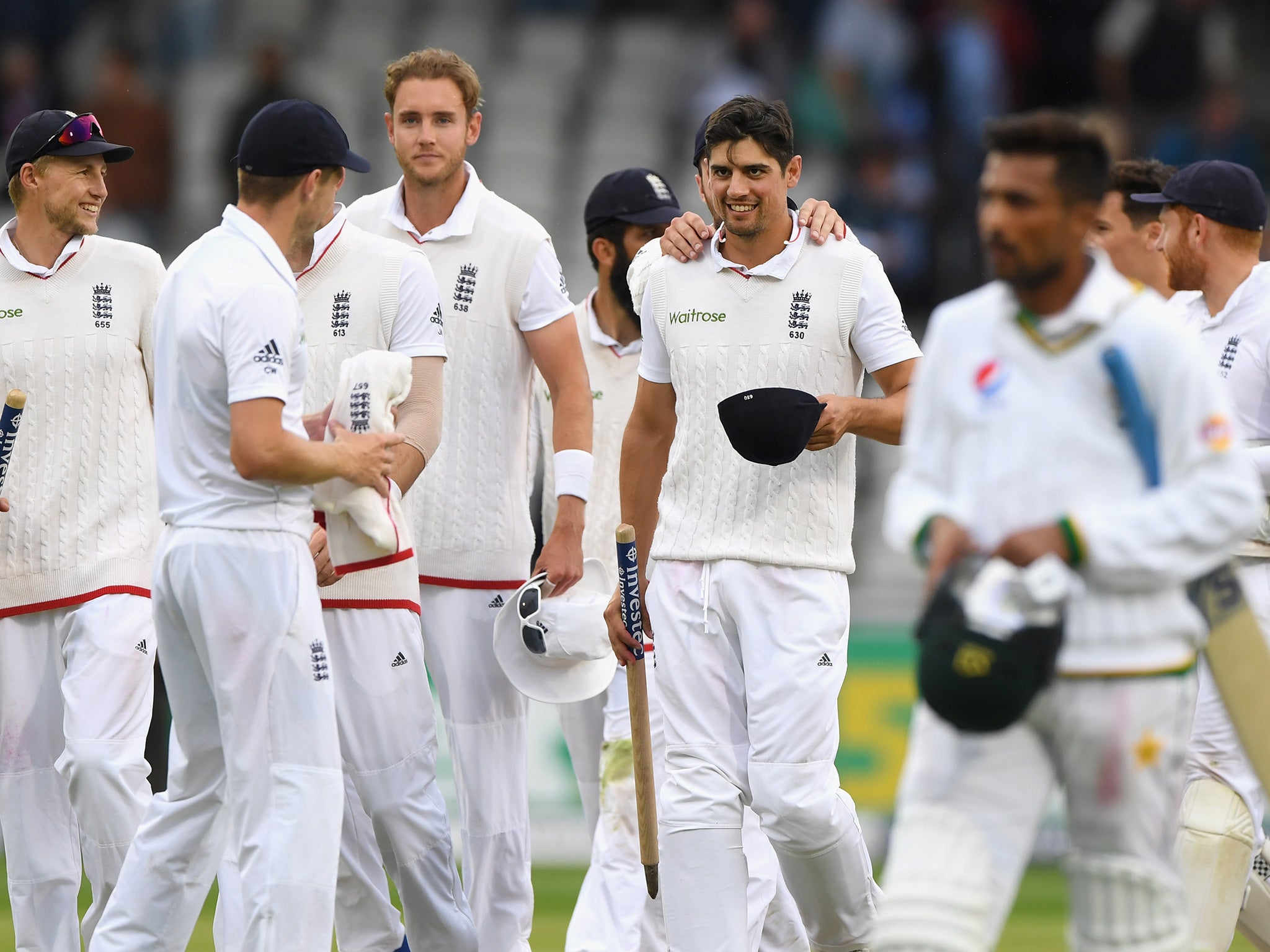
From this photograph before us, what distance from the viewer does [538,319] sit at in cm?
636

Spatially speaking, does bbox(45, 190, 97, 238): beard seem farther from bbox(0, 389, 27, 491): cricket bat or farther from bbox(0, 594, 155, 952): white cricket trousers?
bbox(0, 594, 155, 952): white cricket trousers

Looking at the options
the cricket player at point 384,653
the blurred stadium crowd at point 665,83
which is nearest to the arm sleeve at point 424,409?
the cricket player at point 384,653

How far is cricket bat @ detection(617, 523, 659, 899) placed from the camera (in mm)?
5879

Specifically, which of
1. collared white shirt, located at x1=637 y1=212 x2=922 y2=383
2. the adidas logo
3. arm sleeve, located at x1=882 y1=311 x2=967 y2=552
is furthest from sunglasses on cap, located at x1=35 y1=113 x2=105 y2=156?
arm sleeve, located at x1=882 y1=311 x2=967 y2=552

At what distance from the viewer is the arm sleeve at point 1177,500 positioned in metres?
3.68

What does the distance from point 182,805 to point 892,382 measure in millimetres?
2409

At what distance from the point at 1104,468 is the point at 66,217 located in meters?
3.80

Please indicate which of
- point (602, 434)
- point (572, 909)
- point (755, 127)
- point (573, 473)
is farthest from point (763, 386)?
point (572, 909)

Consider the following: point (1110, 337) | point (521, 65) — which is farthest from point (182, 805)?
point (521, 65)

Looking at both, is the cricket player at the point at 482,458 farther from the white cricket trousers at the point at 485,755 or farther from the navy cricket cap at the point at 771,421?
the navy cricket cap at the point at 771,421

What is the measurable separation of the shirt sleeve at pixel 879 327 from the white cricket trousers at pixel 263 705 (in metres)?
1.81

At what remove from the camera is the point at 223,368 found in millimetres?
4773

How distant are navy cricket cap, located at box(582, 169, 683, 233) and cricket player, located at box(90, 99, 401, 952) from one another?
6.72 feet

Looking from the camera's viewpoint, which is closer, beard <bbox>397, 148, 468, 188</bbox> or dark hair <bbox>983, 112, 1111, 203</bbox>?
dark hair <bbox>983, 112, 1111, 203</bbox>
